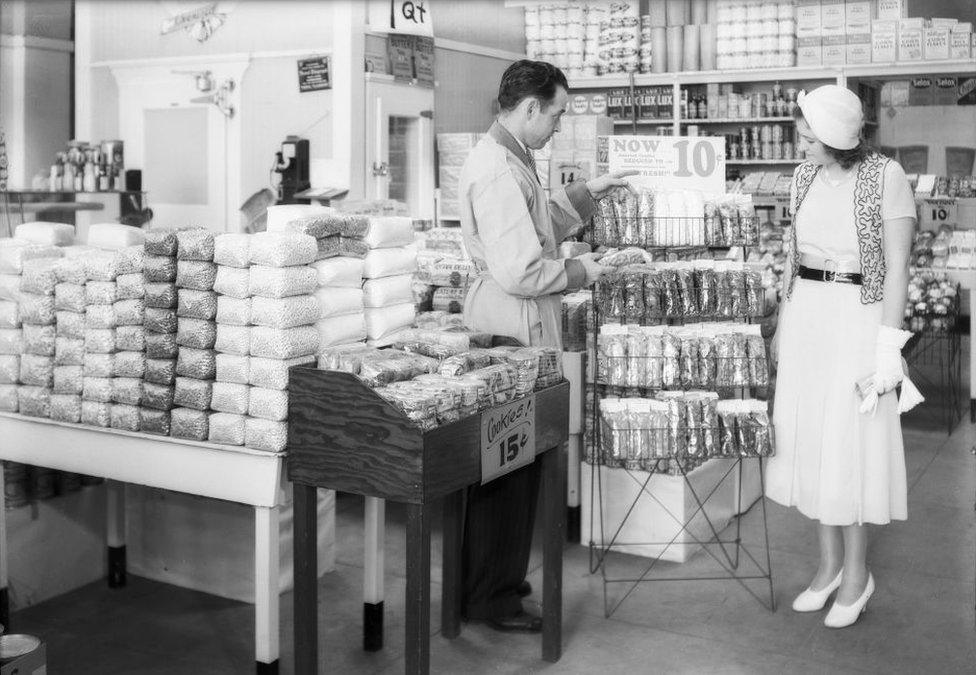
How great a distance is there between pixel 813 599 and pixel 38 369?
2757 mm

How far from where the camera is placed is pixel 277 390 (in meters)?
3.22

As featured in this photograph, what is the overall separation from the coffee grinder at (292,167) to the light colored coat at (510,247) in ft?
13.2

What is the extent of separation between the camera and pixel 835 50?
9781mm

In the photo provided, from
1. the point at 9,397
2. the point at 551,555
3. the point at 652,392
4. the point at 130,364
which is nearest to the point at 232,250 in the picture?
the point at 130,364

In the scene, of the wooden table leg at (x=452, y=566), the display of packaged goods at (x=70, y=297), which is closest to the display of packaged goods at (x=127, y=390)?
the display of packaged goods at (x=70, y=297)

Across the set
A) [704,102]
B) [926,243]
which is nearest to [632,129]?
[704,102]

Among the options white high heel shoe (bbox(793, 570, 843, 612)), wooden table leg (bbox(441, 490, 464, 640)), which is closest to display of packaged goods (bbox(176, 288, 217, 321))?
wooden table leg (bbox(441, 490, 464, 640))

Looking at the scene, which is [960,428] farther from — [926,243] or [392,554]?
[392,554]

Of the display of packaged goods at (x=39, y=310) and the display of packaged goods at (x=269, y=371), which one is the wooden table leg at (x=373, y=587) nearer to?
the display of packaged goods at (x=269, y=371)

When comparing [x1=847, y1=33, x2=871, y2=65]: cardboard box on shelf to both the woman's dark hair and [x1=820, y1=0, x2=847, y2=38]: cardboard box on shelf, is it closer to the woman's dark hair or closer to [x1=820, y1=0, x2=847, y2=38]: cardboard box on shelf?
[x1=820, y1=0, x2=847, y2=38]: cardboard box on shelf

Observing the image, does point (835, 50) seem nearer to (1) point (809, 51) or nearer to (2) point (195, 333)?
(1) point (809, 51)

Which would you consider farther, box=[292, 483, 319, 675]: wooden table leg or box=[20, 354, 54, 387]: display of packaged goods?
box=[20, 354, 54, 387]: display of packaged goods

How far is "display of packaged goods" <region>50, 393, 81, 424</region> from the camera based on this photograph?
3.63 meters

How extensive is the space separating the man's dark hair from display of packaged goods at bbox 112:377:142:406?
1440mm
